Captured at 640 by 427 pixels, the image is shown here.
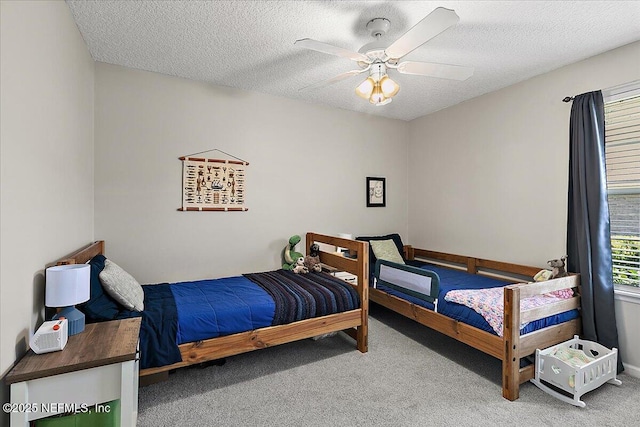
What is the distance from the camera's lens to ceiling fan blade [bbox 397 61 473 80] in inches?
82.6

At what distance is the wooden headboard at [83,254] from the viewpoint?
69.4 inches


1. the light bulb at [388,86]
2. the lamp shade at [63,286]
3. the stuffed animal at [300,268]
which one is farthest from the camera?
the stuffed animal at [300,268]

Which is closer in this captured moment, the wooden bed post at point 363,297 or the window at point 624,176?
the window at point 624,176

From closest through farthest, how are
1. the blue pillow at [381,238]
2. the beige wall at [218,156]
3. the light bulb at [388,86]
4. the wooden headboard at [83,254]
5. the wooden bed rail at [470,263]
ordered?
the wooden headboard at [83,254], the light bulb at [388,86], the beige wall at [218,156], the wooden bed rail at [470,263], the blue pillow at [381,238]

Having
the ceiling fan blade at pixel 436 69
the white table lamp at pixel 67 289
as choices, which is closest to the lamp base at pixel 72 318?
the white table lamp at pixel 67 289

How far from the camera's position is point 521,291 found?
2.13m

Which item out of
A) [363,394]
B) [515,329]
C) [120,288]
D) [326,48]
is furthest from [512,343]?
[120,288]

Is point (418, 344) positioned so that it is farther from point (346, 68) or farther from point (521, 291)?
point (346, 68)

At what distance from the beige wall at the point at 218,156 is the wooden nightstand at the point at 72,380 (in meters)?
1.58

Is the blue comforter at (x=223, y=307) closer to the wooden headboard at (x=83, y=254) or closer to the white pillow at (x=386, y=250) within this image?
the wooden headboard at (x=83, y=254)

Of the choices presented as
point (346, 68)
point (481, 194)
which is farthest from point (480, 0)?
point (481, 194)

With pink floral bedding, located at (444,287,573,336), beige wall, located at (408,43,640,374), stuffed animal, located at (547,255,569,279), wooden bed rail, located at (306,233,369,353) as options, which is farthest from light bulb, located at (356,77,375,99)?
stuffed animal, located at (547,255,569,279)

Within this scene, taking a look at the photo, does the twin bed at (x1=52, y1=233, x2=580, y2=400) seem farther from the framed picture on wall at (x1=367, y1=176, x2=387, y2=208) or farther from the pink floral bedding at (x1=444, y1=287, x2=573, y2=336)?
the framed picture on wall at (x1=367, y1=176, x2=387, y2=208)

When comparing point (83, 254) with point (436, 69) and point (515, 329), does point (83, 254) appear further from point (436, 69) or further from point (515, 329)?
point (515, 329)
